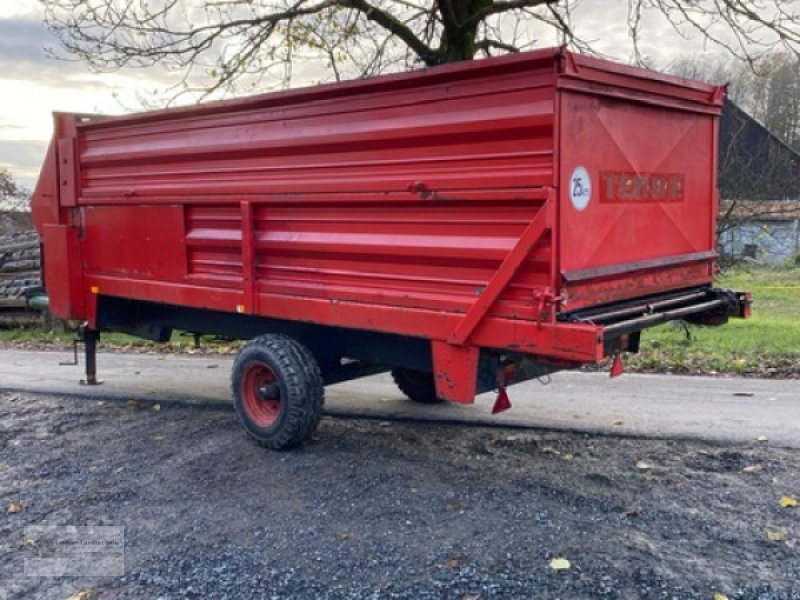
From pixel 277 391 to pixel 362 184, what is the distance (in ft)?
5.21

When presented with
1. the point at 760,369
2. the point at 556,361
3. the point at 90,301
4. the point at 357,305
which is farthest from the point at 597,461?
the point at 90,301

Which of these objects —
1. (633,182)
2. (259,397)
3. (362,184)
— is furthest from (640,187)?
(259,397)

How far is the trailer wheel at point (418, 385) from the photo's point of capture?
7078 mm

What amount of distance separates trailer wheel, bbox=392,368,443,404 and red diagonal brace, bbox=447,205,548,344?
2378mm

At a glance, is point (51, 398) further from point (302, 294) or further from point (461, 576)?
point (461, 576)

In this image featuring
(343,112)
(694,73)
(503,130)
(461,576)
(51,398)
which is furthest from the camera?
(694,73)

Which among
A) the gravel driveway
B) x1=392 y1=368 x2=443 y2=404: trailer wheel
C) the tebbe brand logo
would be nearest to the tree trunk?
x1=392 y1=368 x2=443 y2=404: trailer wheel

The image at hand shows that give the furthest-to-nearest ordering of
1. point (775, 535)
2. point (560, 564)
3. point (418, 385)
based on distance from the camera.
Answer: point (418, 385) → point (775, 535) → point (560, 564)

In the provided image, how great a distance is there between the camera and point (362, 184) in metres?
5.11

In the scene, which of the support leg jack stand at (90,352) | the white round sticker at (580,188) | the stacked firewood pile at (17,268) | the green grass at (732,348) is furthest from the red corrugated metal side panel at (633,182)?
the stacked firewood pile at (17,268)

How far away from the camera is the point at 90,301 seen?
7.29m

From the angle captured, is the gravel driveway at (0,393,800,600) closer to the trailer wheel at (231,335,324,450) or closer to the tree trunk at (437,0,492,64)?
the trailer wheel at (231,335,324,450)

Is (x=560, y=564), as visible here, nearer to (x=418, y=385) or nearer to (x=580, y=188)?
(x=580, y=188)

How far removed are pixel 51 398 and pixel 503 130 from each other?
5394 mm
